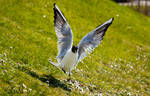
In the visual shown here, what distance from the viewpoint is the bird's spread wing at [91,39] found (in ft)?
53.6

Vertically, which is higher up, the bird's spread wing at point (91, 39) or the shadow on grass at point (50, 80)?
the bird's spread wing at point (91, 39)

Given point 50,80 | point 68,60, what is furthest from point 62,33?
point 50,80

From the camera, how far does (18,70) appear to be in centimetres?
1611

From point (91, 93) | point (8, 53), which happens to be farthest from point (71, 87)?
point (8, 53)

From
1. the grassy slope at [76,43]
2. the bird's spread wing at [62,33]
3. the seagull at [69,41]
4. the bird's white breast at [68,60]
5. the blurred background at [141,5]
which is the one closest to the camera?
the grassy slope at [76,43]

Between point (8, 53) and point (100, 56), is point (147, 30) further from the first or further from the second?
point (8, 53)

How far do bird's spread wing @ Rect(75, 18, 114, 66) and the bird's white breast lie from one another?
675 mm

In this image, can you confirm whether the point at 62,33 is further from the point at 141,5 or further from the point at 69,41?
the point at 141,5

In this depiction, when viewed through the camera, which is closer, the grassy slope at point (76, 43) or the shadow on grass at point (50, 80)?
the grassy slope at point (76, 43)

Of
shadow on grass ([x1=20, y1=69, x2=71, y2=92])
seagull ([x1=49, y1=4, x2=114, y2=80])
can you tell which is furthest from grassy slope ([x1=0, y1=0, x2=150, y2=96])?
seagull ([x1=49, y1=4, x2=114, y2=80])

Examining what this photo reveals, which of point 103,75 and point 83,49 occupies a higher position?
point 83,49

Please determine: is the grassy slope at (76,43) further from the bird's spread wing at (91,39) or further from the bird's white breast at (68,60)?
the bird's spread wing at (91,39)

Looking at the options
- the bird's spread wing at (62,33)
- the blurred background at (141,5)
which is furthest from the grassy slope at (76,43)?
the blurred background at (141,5)

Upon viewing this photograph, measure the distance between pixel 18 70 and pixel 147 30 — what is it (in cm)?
2671
